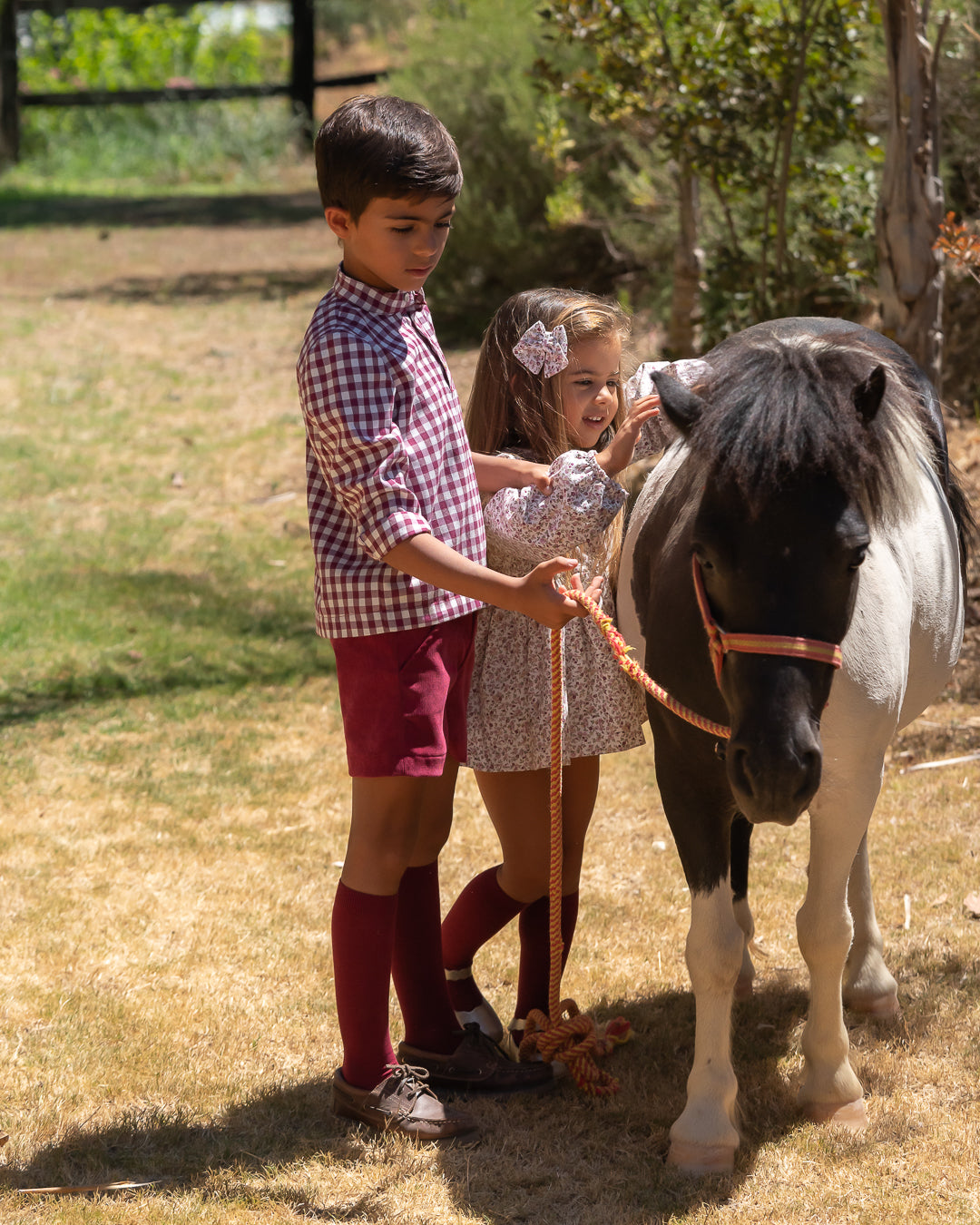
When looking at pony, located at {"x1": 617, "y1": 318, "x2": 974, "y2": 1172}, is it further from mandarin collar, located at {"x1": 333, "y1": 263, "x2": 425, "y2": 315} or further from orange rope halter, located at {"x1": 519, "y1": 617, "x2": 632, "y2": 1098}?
mandarin collar, located at {"x1": 333, "y1": 263, "x2": 425, "y2": 315}

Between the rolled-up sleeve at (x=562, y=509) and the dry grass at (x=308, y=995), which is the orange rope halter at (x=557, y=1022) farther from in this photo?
the rolled-up sleeve at (x=562, y=509)

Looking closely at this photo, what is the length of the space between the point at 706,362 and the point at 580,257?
27.5ft

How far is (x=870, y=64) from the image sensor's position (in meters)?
7.68

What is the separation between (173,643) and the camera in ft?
19.3

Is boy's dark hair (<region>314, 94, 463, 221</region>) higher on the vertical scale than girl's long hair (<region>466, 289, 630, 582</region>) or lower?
higher

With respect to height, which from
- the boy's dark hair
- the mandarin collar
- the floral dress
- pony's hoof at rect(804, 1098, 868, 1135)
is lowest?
pony's hoof at rect(804, 1098, 868, 1135)

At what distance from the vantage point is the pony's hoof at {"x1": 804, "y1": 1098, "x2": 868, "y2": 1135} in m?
2.67

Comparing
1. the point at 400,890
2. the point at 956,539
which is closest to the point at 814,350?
the point at 956,539

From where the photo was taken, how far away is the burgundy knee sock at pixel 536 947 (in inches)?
117

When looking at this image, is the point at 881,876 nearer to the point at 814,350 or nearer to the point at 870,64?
the point at 814,350

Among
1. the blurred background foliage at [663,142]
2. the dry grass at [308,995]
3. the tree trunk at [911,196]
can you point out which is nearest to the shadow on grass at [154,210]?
the blurred background foliage at [663,142]

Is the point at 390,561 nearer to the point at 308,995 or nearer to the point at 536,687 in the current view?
the point at 536,687

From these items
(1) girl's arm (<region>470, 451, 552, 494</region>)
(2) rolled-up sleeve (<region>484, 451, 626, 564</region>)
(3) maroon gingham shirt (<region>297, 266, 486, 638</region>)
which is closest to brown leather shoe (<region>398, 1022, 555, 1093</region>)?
(3) maroon gingham shirt (<region>297, 266, 486, 638</region>)

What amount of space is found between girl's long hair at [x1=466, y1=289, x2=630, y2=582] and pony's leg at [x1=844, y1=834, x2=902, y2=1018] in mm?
1056
